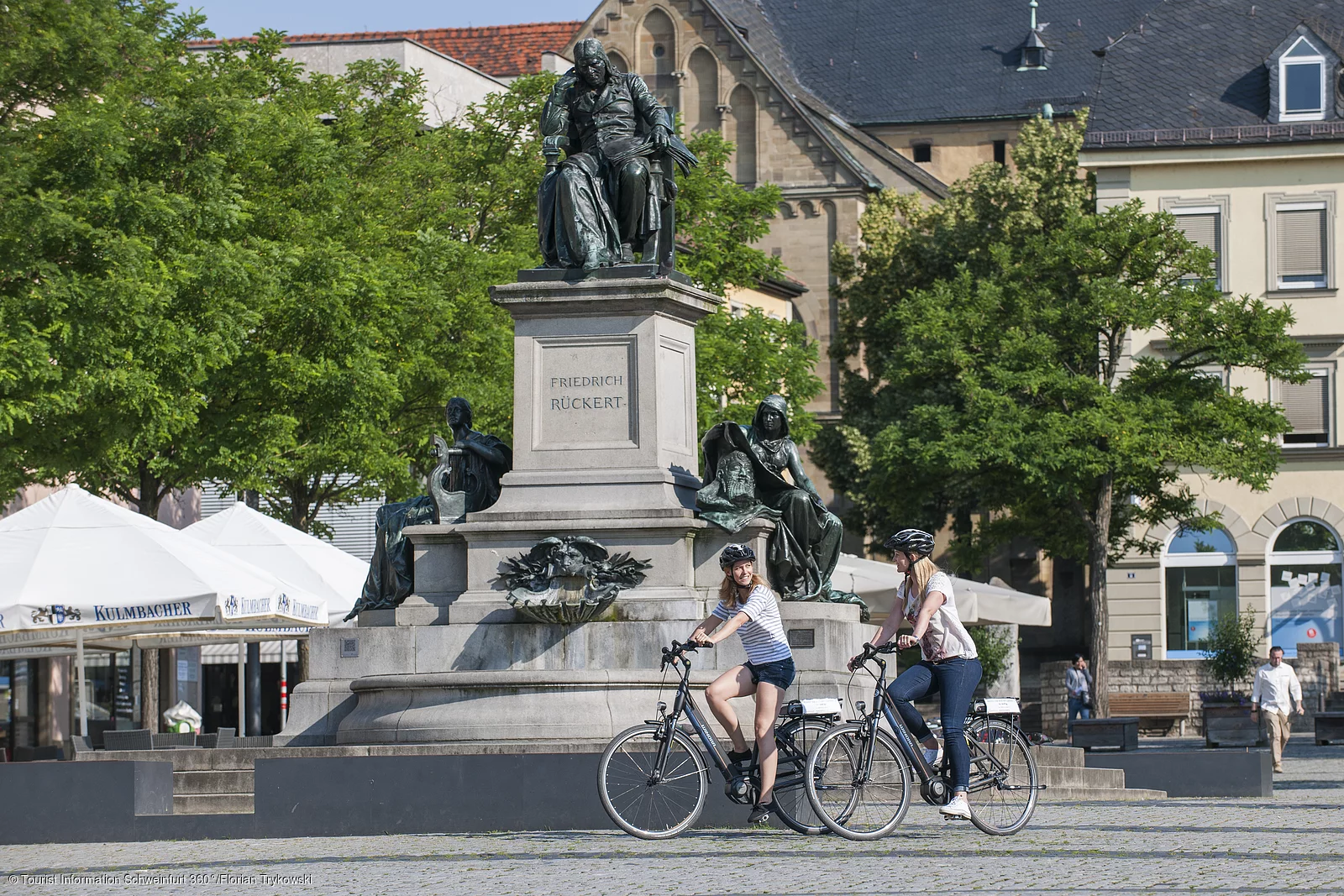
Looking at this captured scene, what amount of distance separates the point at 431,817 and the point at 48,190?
13110mm

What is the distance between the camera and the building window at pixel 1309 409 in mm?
47281

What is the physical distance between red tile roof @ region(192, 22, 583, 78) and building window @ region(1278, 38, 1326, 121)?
23930 mm

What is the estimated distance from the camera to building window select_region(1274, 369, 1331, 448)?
155ft

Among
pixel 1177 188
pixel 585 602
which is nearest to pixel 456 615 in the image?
pixel 585 602

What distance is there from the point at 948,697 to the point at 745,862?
6.42ft

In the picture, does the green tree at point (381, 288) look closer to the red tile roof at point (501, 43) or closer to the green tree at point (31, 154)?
the green tree at point (31, 154)

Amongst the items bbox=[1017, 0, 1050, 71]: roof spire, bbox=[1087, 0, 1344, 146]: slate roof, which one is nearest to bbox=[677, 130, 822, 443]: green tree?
bbox=[1087, 0, 1344, 146]: slate roof

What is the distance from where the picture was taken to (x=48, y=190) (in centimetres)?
2422

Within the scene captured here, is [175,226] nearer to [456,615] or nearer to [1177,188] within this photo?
[456,615]

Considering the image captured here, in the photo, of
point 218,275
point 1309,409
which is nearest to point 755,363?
point 1309,409

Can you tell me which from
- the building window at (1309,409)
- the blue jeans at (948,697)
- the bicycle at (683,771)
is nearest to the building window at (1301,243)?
the building window at (1309,409)

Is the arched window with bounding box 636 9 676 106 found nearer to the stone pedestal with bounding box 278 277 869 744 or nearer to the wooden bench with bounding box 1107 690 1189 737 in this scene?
the wooden bench with bounding box 1107 690 1189 737

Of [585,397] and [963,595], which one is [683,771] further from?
[963,595]

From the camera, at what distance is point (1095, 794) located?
54.0 ft
